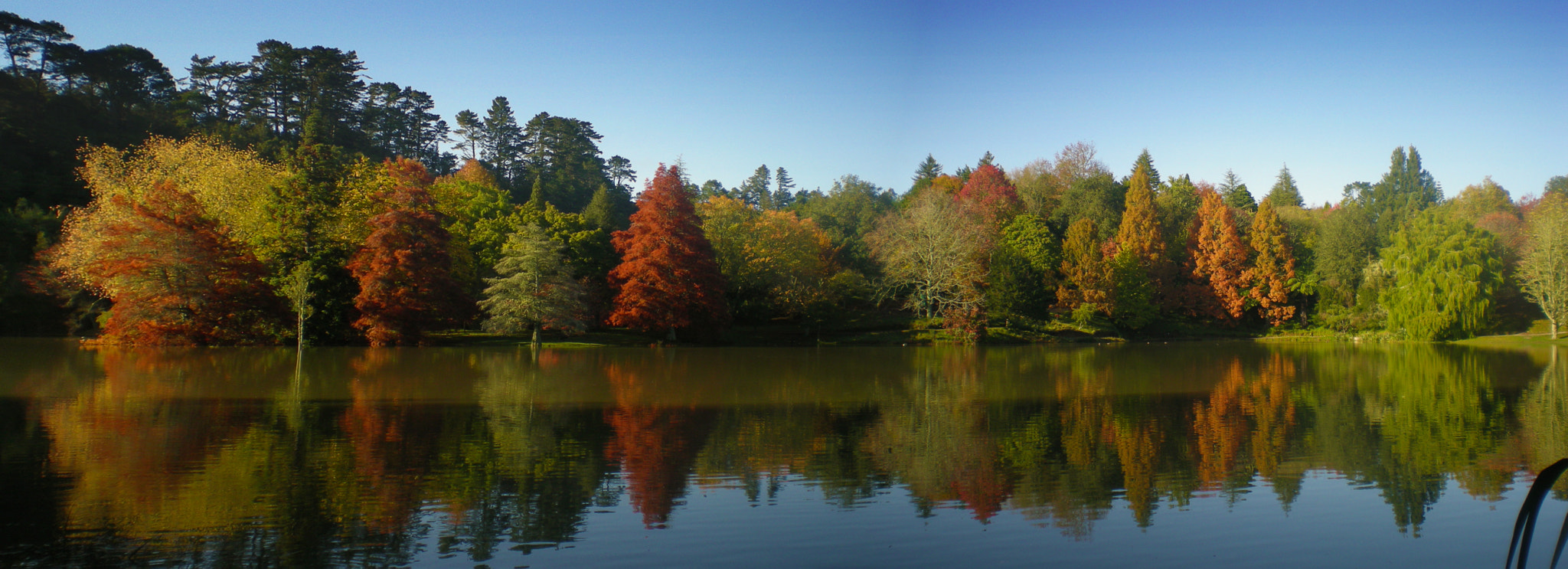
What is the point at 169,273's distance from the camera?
25.8m

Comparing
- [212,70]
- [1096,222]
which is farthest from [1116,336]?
[212,70]

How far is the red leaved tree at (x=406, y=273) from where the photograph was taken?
90.4 ft

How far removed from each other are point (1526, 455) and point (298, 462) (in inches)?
506

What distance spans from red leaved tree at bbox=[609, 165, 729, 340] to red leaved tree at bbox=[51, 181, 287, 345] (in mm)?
11469

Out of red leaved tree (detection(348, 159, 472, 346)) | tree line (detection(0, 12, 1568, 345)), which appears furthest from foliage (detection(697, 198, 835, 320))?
red leaved tree (detection(348, 159, 472, 346))

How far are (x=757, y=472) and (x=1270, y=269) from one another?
41371 millimetres

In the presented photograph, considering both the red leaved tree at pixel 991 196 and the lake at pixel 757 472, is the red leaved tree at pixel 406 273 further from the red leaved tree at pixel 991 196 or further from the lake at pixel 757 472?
the red leaved tree at pixel 991 196

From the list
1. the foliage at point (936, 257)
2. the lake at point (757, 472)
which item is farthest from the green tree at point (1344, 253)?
the lake at point (757, 472)

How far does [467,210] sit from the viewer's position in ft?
116

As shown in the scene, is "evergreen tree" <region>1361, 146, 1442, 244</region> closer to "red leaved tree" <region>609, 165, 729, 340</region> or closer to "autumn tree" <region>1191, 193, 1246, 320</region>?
"autumn tree" <region>1191, 193, 1246, 320</region>

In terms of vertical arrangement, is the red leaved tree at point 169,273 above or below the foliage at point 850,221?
below

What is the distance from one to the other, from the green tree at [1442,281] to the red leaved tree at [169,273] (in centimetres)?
4353

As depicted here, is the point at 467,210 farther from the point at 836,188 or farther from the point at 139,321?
the point at 836,188

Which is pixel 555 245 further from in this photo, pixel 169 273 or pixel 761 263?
pixel 169 273
